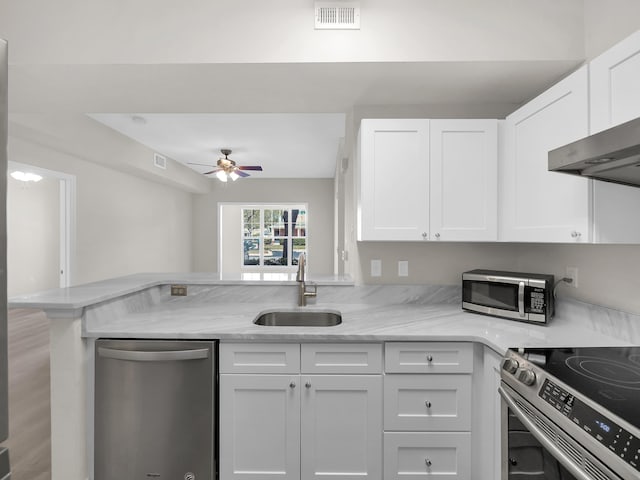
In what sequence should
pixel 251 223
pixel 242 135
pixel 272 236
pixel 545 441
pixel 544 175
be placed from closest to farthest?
pixel 545 441, pixel 544 175, pixel 242 135, pixel 272 236, pixel 251 223

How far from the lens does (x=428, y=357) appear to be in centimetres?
167

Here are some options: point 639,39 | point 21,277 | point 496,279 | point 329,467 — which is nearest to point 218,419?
point 329,467

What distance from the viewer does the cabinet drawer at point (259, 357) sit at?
168 centimetres

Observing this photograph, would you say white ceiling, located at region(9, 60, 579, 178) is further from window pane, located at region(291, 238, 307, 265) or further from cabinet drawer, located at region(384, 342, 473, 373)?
window pane, located at region(291, 238, 307, 265)

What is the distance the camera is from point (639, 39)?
1.13m

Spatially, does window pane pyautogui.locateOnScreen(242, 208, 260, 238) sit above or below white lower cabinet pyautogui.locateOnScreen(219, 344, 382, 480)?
above

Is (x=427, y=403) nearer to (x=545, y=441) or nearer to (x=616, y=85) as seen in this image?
(x=545, y=441)

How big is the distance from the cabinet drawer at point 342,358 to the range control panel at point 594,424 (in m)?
0.75

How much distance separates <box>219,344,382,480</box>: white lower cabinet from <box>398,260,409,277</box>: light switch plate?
0.82 m

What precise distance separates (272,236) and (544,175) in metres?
7.10

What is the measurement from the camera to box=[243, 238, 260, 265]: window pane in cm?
850

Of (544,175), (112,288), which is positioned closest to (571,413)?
(544,175)

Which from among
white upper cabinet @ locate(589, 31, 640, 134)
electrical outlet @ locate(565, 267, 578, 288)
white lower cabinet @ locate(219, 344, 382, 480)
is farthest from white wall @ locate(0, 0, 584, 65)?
white lower cabinet @ locate(219, 344, 382, 480)

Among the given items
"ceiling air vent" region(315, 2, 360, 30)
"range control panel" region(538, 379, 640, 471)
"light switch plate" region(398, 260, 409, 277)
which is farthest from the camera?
"light switch plate" region(398, 260, 409, 277)
